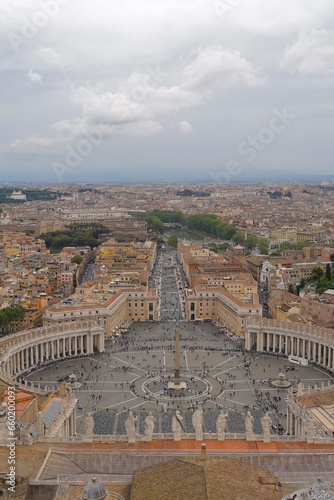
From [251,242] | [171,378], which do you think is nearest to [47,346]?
[171,378]

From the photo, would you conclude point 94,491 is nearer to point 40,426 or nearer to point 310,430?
point 40,426

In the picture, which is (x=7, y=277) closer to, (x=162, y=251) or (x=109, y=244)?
(x=109, y=244)

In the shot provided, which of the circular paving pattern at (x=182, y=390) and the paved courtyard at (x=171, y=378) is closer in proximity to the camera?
the paved courtyard at (x=171, y=378)

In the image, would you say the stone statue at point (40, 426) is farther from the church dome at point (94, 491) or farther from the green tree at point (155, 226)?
the green tree at point (155, 226)

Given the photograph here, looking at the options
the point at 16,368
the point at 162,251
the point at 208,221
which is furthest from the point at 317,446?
the point at 208,221

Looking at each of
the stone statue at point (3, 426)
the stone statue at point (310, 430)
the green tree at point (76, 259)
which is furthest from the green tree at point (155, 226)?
the stone statue at point (3, 426)

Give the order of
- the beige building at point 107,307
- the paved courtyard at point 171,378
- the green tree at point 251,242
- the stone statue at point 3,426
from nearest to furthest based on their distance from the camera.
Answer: the stone statue at point 3,426 < the paved courtyard at point 171,378 < the beige building at point 107,307 < the green tree at point 251,242
